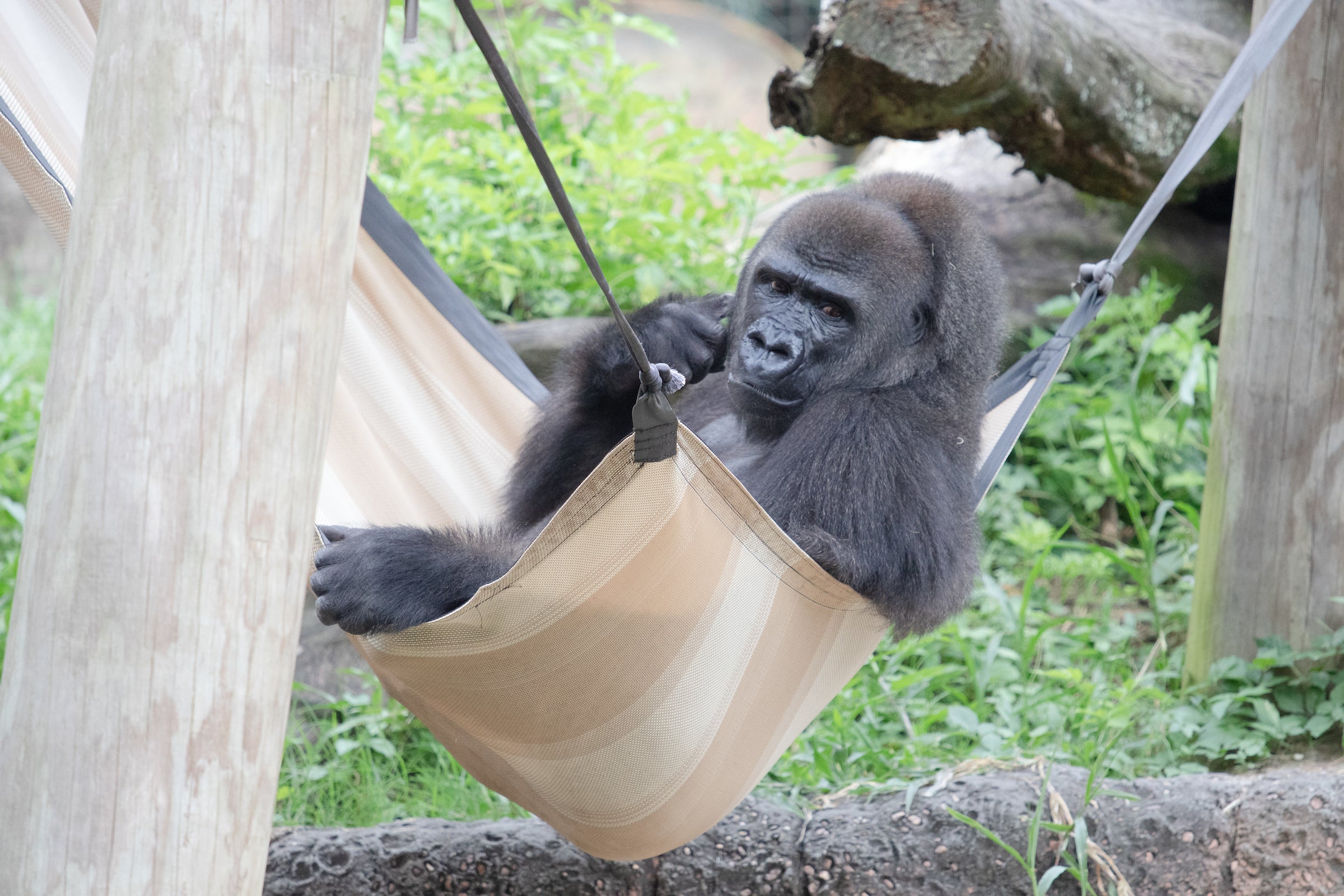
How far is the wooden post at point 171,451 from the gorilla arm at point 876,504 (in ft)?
3.13

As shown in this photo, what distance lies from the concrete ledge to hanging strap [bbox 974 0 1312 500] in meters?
0.64

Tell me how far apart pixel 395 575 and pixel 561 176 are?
281cm

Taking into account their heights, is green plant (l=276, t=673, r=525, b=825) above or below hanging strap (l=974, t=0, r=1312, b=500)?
below

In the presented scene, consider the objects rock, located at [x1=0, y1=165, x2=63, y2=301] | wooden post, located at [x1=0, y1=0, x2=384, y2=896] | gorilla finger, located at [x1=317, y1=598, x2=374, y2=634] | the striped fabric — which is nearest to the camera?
wooden post, located at [x1=0, y1=0, x2=384, y2=896]

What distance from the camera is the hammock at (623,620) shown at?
154 centimetres

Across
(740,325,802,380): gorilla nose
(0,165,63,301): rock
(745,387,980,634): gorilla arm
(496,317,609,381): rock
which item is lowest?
(0,165,63,301): rock

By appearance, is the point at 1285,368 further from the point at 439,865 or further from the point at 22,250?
the point at 22,250

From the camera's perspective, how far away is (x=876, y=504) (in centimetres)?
194

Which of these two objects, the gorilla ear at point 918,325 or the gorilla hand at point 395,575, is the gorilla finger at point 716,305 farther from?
the gorilla hand at point 395,575

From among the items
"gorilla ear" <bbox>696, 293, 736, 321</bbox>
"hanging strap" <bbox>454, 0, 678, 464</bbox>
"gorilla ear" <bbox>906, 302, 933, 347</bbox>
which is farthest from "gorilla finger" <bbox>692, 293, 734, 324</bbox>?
"hanging strap" <bbox>454, 0, 678, 464</bbox>

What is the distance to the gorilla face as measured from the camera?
7.26 feet

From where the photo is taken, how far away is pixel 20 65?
2246mm

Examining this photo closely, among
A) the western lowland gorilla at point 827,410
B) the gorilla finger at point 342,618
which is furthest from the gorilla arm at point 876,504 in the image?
the gorilla finger at point 342,618

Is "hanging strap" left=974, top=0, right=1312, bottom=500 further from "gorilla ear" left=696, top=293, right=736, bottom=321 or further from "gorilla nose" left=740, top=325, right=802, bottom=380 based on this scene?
"gorilla ear" left=696, top=293, right=736, bottom=321
